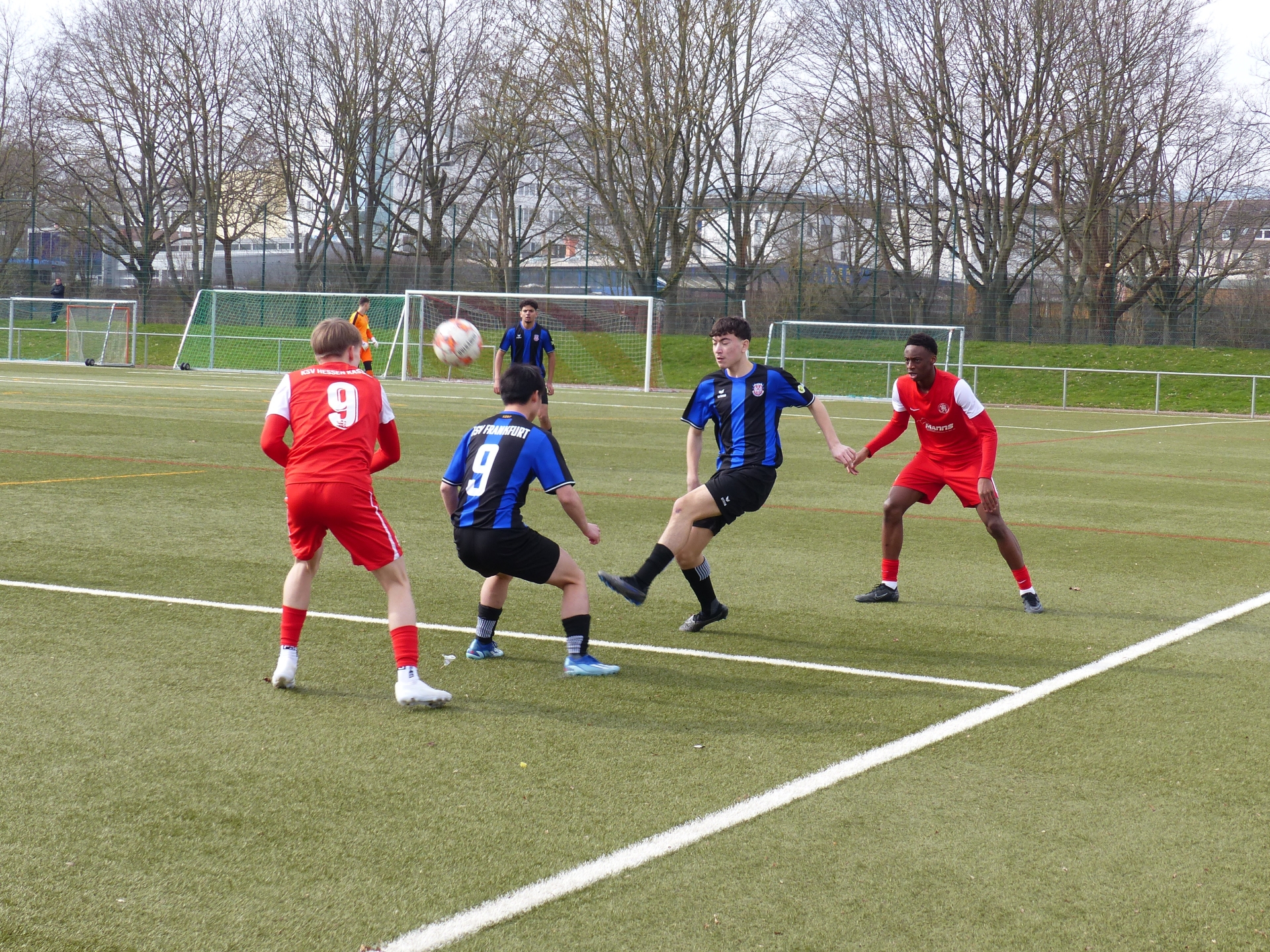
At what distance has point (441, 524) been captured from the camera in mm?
9703

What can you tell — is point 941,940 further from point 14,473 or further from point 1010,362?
point 1010,362

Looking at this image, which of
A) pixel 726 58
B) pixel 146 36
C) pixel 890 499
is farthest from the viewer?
pixel 146 36

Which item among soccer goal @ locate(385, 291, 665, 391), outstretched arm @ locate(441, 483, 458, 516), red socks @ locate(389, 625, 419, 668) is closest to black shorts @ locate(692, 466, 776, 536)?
outstretched arm @ locate(441, 483, 458, 516)

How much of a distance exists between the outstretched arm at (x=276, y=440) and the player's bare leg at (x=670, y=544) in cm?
165

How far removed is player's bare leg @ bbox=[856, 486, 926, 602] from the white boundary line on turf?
1.60 metres

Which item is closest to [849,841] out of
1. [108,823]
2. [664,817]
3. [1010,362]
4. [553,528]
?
[664,817]

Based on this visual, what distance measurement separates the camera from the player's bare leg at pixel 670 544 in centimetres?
613

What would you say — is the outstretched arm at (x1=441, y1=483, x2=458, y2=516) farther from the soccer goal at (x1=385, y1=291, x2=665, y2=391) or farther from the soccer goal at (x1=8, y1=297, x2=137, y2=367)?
the soccer goal at (x1=8, y1=297, x2=137, y2=367)

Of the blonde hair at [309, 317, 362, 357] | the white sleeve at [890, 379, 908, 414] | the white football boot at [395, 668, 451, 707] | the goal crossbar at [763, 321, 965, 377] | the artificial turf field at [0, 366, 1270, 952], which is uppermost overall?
the goal crossbar at [763, 321, 965, 377]

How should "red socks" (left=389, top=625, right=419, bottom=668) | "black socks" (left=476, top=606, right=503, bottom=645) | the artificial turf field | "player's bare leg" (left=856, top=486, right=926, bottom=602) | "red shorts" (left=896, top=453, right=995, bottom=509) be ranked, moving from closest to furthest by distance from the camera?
the artificial turf field → "red socks" (left=389, top=625, right=419, bottom=668) → "black socks" (left=476, top=606, right=503, bottom=645) → "player's bare leg" (left=856, top=486, right=926, bottom=602) → "red shorts" (left=896, top=453, right=995, bottom=509)

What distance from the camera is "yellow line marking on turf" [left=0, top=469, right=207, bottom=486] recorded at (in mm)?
11039

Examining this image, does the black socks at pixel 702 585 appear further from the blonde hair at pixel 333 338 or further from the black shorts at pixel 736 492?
the blonde hair at pixel 333 338

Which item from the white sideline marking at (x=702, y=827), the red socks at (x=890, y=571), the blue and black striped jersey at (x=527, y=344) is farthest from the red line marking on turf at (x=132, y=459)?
the white sideline marking at (x=702, y=827)

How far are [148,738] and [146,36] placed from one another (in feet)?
161
